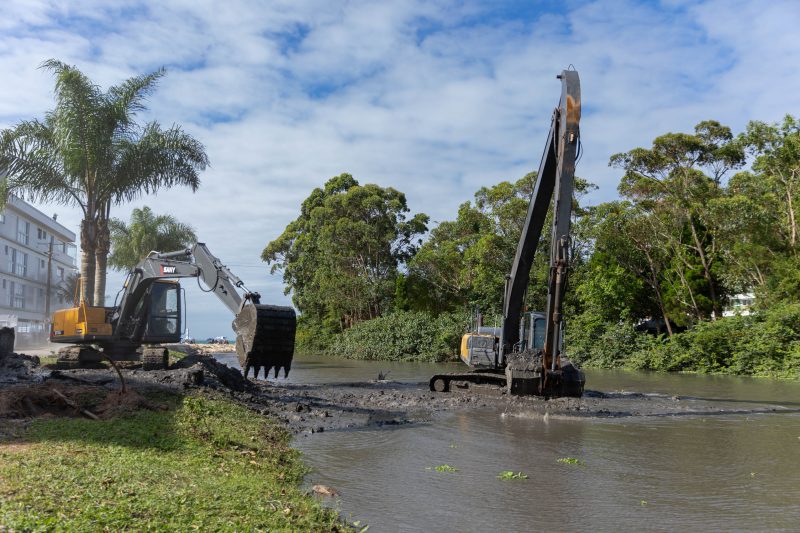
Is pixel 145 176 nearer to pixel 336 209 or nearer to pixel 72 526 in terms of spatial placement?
pixel 72 526

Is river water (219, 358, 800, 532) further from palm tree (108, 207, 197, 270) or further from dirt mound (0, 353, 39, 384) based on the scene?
palm tree (108, 207, 197, 270)

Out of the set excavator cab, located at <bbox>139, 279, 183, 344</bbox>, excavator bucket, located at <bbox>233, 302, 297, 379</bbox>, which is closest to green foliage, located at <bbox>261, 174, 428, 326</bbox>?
excavator cab, located at <bbox>139, 279, 183, 344</bbox>

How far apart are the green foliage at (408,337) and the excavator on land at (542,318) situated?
19910mm

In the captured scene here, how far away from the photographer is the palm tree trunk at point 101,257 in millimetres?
24609

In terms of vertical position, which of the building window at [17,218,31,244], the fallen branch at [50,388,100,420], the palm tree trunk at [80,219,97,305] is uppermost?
the building window at [17,218,31,244]

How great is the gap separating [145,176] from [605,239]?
24.3 m

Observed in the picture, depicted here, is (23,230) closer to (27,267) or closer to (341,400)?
(27,267)

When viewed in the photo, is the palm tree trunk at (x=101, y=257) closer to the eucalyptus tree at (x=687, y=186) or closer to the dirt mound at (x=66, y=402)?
the dirt mound at (x=66, y=402)

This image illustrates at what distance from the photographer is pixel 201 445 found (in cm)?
822

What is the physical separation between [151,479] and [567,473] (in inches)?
204

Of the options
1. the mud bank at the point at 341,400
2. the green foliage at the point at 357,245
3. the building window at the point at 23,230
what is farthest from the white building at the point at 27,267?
the mud bank at the point at 341,400

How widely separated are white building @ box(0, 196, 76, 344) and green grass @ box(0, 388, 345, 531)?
4182 cm

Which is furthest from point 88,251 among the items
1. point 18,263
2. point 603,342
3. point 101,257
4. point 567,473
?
point 18,263

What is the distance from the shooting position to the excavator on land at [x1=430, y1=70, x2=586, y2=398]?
13.5 meters
